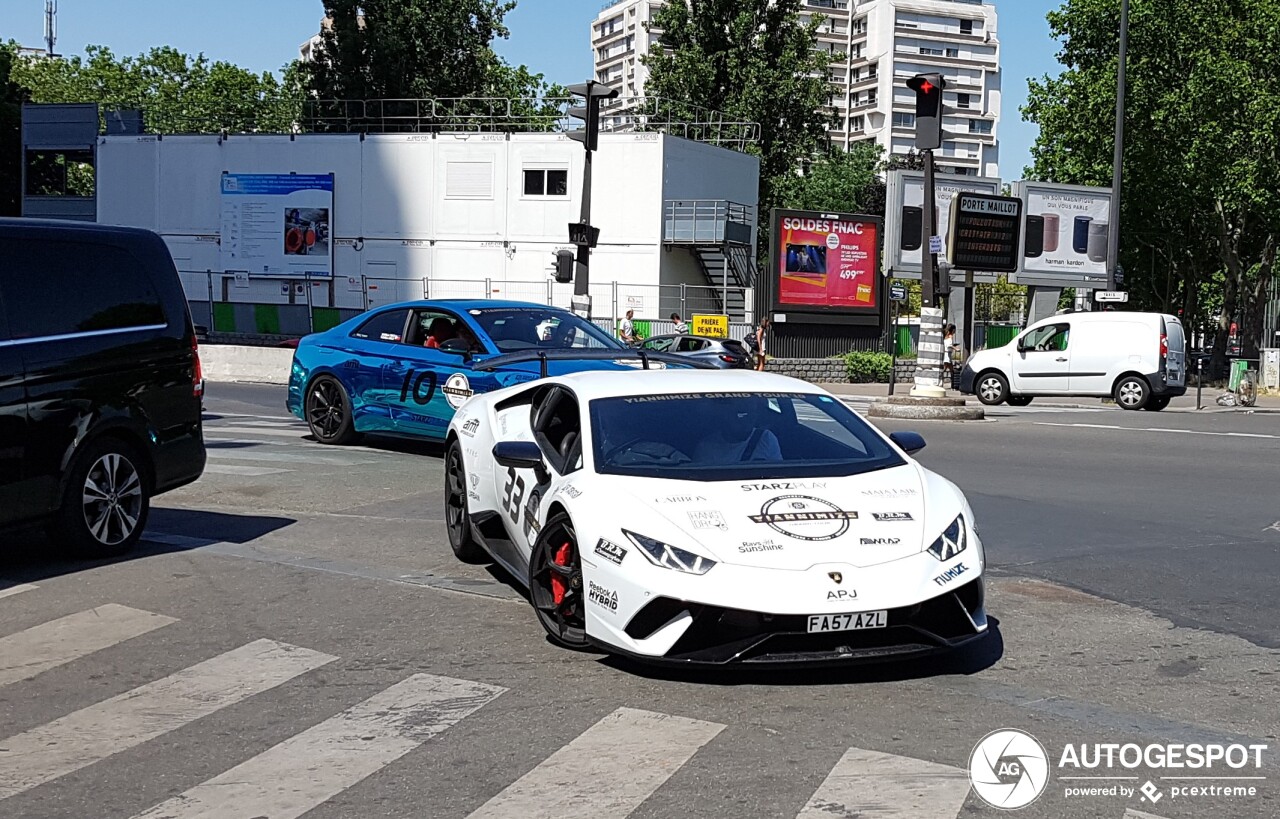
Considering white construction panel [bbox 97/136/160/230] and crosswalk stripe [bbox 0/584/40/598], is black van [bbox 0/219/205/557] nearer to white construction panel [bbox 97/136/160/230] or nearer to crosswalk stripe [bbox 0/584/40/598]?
crosswalk stripe [bbox 0/584/40/598]

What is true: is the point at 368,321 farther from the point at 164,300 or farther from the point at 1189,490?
the point at 1189,490

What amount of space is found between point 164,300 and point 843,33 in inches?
5189

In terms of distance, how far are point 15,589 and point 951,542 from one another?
5.03 m

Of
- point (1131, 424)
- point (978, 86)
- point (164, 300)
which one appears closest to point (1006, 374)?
point (1131, 424)

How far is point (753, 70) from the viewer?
63.6m

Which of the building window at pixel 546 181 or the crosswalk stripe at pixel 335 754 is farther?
the building window at pixel 546 181

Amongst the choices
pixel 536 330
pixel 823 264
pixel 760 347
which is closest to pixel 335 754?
pixel 536 330

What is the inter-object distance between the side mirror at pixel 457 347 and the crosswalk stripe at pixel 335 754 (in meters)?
8.06

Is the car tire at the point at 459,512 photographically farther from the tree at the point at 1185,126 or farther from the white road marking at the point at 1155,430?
the tree at the point at 1185,126

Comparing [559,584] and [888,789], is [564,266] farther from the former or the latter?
[888,789]

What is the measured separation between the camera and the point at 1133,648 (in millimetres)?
6578

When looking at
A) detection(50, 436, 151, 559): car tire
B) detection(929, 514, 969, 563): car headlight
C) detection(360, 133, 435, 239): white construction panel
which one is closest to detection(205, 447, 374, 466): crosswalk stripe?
detection(50, 436, 151, 559): car tire

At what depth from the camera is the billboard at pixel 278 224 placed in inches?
2093

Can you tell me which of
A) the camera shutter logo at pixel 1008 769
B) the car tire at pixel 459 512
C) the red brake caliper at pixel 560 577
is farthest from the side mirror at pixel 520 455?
the camera shutter logo at pixel 1008 769
